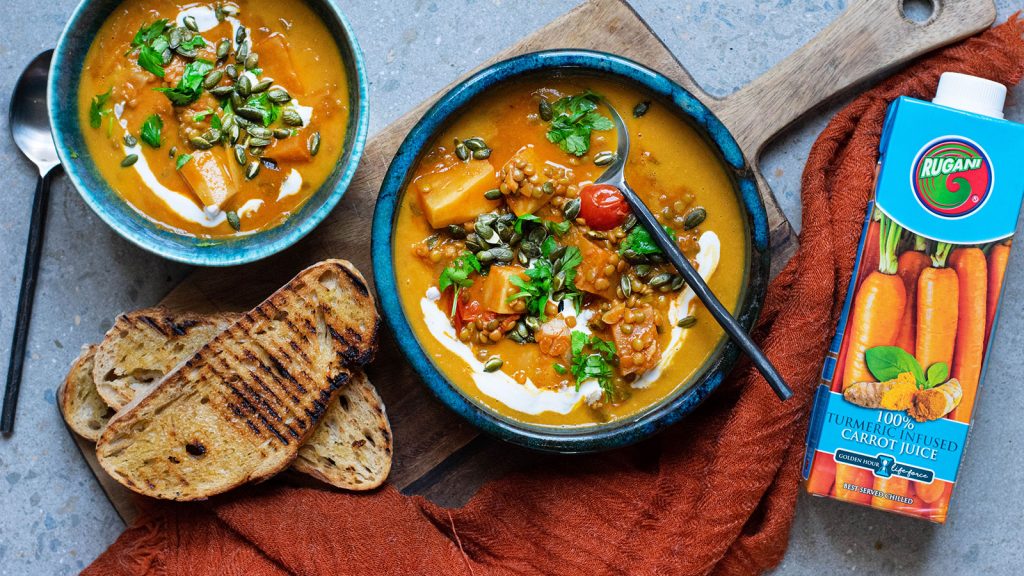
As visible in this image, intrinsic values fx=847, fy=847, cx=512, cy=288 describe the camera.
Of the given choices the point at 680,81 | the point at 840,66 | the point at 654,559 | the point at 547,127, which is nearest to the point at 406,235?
the point at 547,127

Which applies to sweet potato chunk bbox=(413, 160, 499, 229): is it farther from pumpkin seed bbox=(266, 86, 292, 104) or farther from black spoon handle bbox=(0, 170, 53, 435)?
black spoon handle bbox=(0, 170, 53, 435)

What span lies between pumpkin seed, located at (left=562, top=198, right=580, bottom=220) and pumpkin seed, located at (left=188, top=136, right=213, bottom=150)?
1133 mm

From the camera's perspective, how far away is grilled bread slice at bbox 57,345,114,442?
290 cm

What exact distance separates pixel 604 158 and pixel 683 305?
534 mm

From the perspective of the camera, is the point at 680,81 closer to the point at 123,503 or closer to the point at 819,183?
the point at 819,183

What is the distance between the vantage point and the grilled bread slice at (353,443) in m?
2.88

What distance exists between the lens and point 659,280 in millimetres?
2654

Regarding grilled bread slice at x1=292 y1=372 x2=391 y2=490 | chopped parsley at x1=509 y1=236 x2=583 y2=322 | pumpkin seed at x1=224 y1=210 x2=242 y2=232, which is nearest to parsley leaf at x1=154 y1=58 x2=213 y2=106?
pumpkin seed at x1=224 y1=210 x2=242 y2=232

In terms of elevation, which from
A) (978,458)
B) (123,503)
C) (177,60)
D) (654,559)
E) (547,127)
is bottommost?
(978,458)

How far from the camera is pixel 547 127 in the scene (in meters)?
2.65

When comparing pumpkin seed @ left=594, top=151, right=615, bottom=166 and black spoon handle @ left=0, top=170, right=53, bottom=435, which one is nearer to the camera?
pumpkin seed @ left=594, top=151, right=615, bottom=166

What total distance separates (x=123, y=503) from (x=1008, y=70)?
11.0ft

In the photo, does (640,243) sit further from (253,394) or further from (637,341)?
(253,394)

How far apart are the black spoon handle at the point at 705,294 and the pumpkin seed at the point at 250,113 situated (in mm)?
1141
